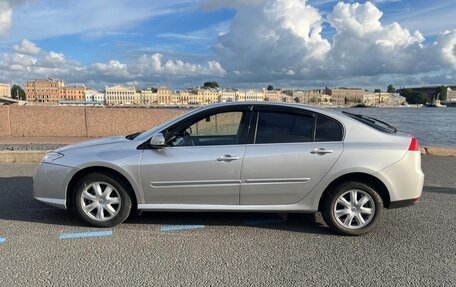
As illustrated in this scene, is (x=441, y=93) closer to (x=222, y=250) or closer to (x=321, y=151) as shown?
(x=321, y=151)

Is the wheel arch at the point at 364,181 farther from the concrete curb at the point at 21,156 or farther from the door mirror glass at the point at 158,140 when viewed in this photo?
the concrete curb at the point at 21,156

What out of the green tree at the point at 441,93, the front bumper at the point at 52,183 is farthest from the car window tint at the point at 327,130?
the green tree at the point at 441,93

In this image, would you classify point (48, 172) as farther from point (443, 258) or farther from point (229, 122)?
point (443, 258)

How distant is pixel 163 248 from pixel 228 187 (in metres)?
0.97

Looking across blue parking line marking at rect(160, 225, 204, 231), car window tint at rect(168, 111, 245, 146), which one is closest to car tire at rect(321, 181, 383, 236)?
car window tint at rect(168, 111, 245, 146)

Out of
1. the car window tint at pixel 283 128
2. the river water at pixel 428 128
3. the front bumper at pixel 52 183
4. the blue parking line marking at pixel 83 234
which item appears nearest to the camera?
the blue parking line marking at pixel 83 234

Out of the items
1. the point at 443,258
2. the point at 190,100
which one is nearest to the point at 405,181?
the point at 443,258

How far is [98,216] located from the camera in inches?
178

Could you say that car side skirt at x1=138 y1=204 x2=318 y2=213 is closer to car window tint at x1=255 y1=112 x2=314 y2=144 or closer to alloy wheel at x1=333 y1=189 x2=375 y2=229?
alloy wheel at x1=333 y1=189 x2=375 y2=229

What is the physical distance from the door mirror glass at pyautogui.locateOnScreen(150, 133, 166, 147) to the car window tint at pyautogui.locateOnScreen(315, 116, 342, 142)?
1.74 metres

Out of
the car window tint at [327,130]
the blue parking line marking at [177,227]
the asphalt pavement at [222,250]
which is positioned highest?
the car window tint at [327,130]

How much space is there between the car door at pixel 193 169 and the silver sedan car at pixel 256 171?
1cm

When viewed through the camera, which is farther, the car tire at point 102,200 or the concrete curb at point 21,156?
the concrete curb at point 21,156

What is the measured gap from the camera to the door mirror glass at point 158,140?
4.29m
